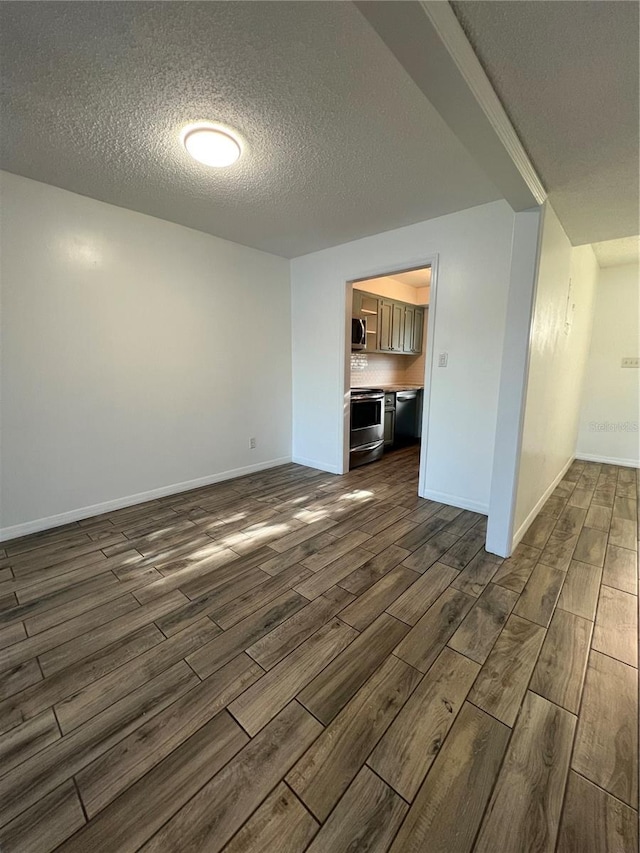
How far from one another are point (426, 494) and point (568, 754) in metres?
2.18

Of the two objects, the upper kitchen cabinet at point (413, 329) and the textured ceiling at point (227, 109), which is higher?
the textured ceiling at point (227, 109)

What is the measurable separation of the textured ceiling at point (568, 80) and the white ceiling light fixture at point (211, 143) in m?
1.24

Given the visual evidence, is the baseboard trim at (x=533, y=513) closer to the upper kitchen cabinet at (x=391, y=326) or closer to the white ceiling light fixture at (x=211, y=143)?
the upper kitchen cabinet at (x=391, y=326)

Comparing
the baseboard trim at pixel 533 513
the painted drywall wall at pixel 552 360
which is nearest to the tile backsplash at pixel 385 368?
the painted drywall wall at pixel 552 360

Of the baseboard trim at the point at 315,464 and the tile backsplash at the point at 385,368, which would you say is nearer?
the baseboard trim at the point at 315,464

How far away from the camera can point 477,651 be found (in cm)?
152

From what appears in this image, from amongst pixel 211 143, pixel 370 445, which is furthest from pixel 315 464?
pixel 211 143

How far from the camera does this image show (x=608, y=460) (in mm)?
4484

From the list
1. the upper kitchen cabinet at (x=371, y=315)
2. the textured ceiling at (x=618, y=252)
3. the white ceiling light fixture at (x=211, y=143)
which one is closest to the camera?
the white ceiling light fixture at (x=211, y=143)

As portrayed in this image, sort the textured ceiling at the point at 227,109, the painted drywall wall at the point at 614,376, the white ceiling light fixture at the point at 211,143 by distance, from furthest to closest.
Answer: the painted drywall wall at the point at 614,376 < the white ceiling light fixture at the point at 211,143 < the textured ceiling at the point at 227,109

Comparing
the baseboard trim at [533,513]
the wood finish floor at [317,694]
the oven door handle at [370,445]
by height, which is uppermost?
the oven door handle at [370,445]

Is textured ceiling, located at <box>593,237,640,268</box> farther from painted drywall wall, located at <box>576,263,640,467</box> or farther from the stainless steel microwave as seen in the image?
the stainless steel microwave

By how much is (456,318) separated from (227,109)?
2.12 meters

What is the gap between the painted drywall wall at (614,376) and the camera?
4.17 metres
